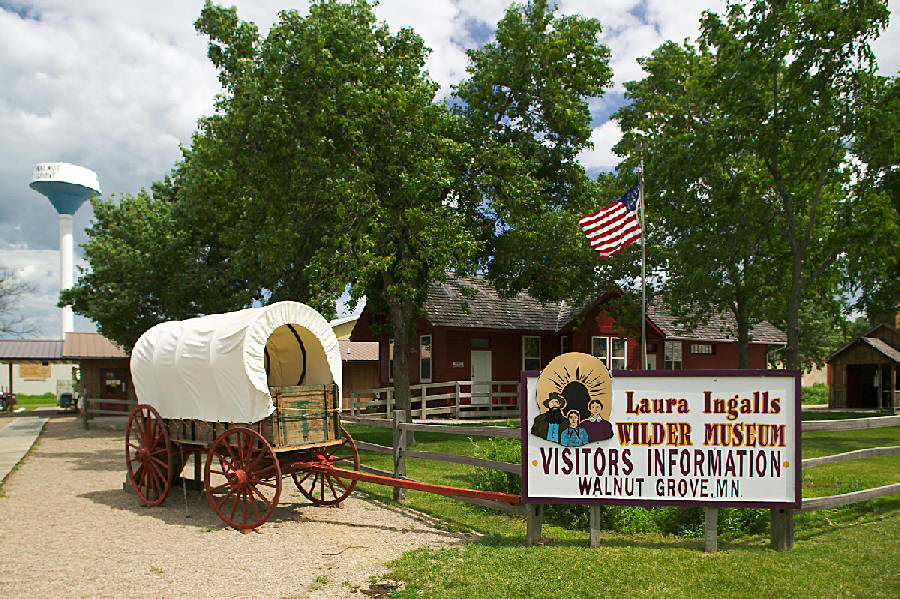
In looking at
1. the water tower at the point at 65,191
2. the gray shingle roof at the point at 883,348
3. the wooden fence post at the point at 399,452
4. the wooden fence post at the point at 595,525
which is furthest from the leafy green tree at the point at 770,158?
the water tower at the point at 65,191

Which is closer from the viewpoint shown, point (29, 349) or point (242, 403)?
point (242, 403)

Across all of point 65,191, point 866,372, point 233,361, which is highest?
point 65,191

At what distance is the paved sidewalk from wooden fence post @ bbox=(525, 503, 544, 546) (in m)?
11.4

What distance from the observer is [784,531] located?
724 centimetres

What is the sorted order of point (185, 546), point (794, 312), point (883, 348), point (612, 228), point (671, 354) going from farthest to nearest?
point (671, 354)
point (883, 348)
point (794, 312)
point (612, 228)
point (185, 546)

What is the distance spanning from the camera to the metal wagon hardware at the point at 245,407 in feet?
30.8

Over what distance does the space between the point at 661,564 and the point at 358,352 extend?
104 feet

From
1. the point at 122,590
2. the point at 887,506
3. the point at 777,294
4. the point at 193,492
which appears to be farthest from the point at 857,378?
the point at 122,590

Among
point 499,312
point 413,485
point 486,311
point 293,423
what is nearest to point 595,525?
point 413,485

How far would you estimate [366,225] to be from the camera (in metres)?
16.9

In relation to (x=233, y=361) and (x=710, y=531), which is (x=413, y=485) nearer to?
(x=233, y=361)

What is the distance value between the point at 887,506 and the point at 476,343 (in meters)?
19.1

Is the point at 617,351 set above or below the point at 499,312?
below

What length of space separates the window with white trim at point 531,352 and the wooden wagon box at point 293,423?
19232 mm
